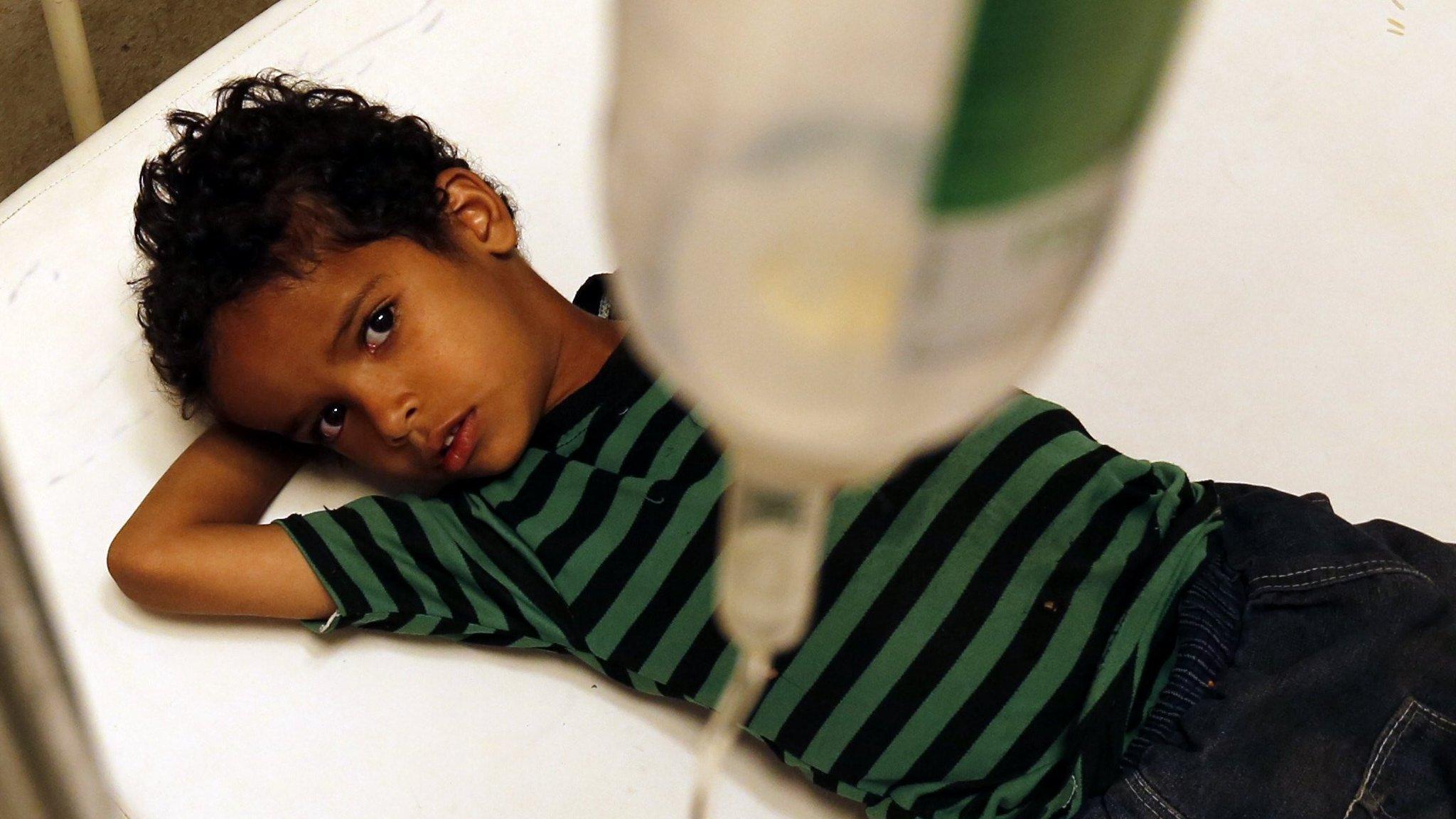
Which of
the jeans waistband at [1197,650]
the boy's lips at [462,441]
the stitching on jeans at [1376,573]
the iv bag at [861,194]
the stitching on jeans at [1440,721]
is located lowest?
the jeans waistband at [1197,650]

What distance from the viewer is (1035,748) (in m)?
0.76

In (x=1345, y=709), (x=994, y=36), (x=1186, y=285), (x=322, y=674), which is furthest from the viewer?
(x=1186, y=285)

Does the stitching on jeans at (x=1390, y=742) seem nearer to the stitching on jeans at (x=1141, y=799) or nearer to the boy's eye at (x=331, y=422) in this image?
the stitching on jeans at (x=1141, y=799)

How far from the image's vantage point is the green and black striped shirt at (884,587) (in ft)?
2.51

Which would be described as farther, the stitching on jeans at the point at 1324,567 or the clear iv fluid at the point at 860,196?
the stitching on jeans at the point at 1324,567

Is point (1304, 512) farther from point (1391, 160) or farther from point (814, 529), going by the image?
point (814, 529)

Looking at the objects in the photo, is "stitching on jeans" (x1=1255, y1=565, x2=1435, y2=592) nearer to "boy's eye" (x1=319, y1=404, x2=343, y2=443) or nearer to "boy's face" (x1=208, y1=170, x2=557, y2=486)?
"boy's face" (x1=208, y1=170, x2=557, y2=486)

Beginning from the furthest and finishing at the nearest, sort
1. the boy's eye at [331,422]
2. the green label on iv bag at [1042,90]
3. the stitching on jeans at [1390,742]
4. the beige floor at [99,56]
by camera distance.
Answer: the beige floor at [99,56], the boy's eye at [331,422], the stitching on jeans at [1390,742], the green label on iv bag at [1042,90]

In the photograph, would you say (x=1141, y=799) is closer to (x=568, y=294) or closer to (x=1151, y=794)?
(x=1151, y=794)

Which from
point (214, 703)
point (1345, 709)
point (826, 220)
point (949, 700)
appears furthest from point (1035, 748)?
point (826, 220)

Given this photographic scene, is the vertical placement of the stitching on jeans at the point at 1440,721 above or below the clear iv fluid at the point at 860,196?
below

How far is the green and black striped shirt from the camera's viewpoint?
30.1 inches

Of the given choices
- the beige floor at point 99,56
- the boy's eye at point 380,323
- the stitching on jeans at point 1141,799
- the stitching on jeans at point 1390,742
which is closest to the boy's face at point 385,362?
the boy's eye at point 380,323

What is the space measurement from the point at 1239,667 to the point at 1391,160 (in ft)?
1.63
